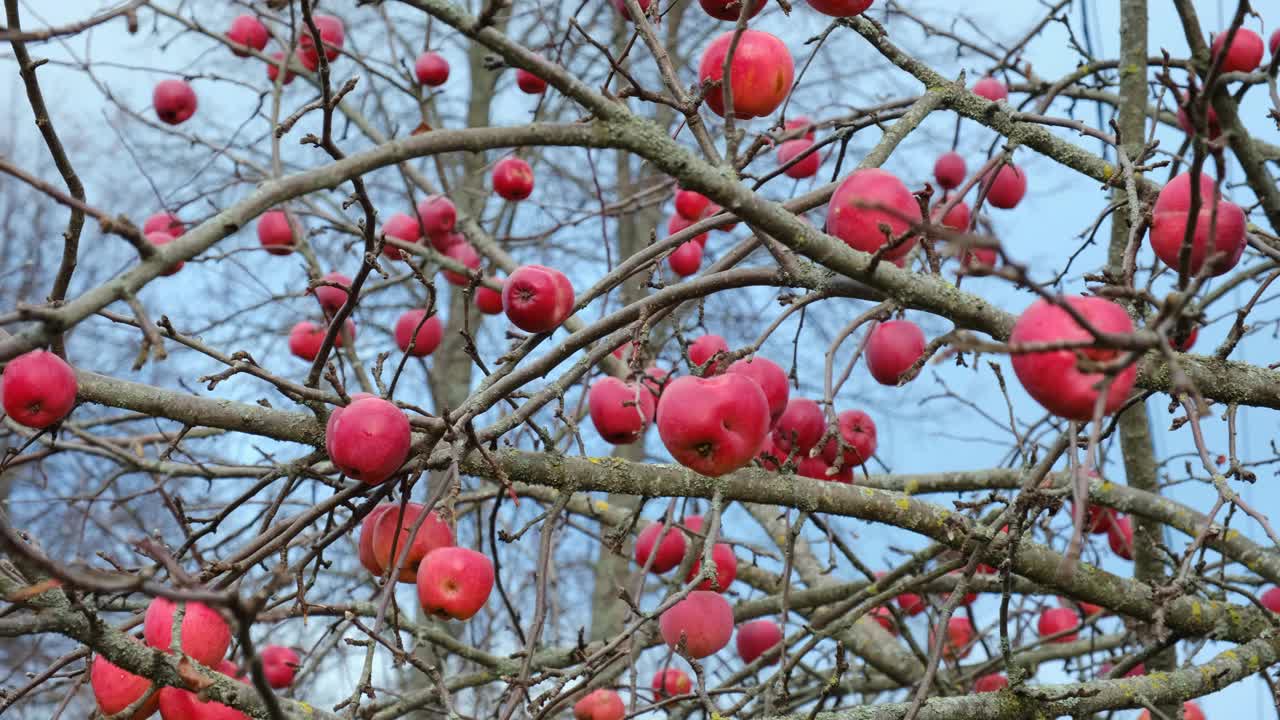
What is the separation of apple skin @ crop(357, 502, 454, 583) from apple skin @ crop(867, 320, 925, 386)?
0.97 m

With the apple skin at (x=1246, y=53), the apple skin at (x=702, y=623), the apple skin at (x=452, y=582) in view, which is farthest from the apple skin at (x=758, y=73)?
the apple skin at (x=1246, y=53)

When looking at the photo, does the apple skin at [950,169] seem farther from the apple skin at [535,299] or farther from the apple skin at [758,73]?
the apple skin at [535,299]

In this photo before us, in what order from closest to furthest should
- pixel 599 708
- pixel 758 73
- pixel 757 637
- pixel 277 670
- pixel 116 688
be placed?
pixel 116 688 < pixel 758 73 < pixel 599 708 < pixel 277 670 < pixel 757 637

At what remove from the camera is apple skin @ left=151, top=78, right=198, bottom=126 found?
415 cm

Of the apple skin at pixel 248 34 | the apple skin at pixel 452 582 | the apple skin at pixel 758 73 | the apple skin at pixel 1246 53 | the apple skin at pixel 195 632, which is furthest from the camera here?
the apple skin at pixel 248 34

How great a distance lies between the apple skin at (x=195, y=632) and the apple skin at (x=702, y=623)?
0.89m

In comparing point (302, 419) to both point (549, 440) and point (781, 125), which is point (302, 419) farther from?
point (781, 125)

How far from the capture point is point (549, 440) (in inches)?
75.5

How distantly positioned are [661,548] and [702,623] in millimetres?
501

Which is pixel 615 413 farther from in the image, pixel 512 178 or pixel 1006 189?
pixel 512 178

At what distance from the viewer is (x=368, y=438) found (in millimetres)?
1670

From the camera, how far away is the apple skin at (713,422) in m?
1.63

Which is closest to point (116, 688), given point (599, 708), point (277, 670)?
point (599, 708)

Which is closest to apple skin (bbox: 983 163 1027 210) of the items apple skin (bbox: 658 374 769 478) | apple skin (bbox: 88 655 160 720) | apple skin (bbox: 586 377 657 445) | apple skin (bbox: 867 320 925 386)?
apple skin (bbox: 867 320 925 386)
